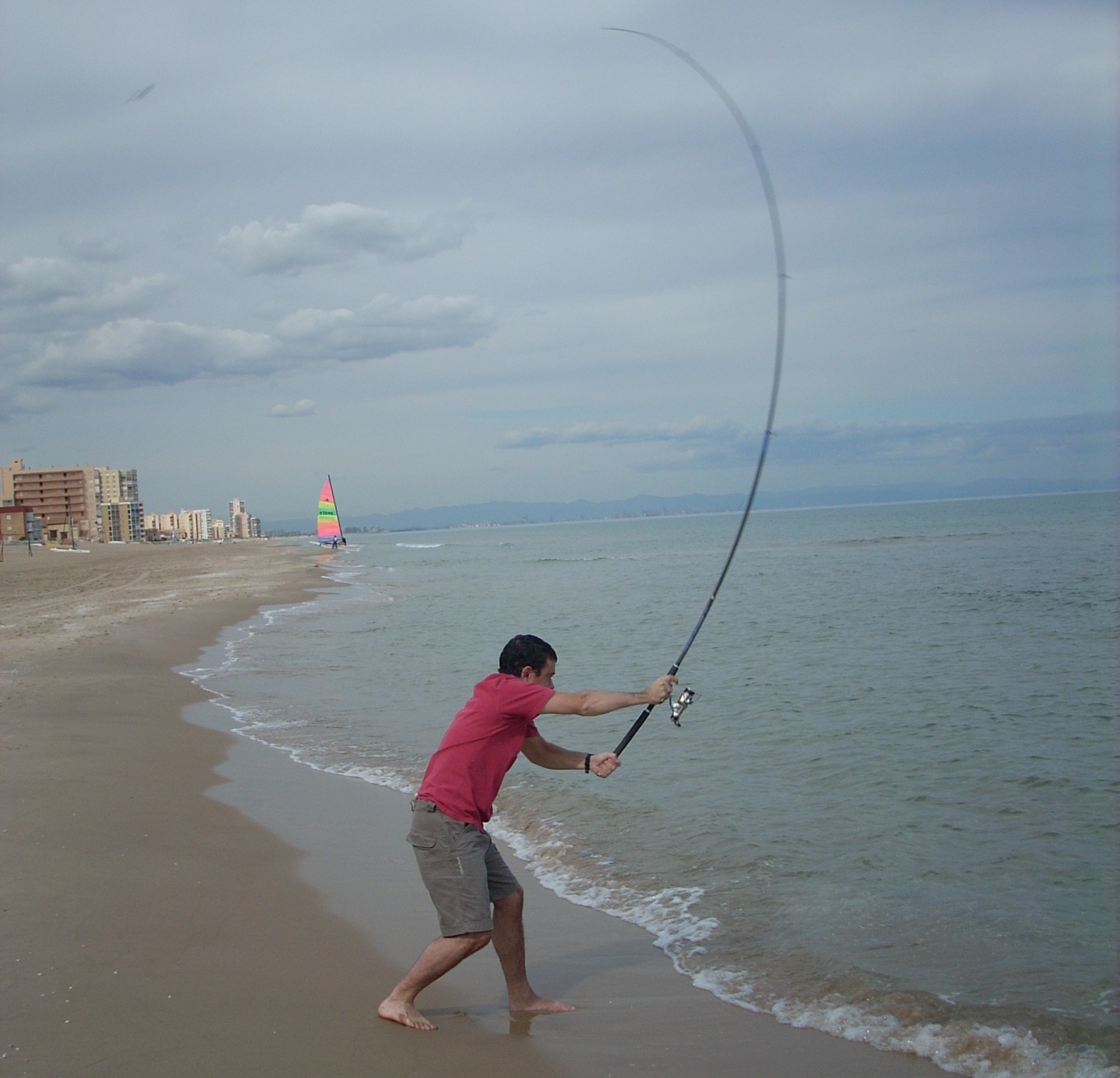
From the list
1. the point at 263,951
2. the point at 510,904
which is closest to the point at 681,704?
the point at 510,904

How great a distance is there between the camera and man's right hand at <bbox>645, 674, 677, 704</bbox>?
12.5 ft

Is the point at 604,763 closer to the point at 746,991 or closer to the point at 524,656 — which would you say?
the point at 524,656

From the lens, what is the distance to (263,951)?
4.41 metres

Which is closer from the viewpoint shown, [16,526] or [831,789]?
[831,789]

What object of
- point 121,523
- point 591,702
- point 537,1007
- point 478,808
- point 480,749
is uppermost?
point 121,523

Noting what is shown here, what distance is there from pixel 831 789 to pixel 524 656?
174 inches

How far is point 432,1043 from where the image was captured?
142 inches

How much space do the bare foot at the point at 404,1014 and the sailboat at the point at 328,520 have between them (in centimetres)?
6898

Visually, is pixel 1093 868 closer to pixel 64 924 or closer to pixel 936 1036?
pixel 936 1036

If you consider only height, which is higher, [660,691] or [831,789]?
[660,691]

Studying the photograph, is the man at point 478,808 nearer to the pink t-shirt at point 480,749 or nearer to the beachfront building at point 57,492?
the pink t-shirt at point 480,749

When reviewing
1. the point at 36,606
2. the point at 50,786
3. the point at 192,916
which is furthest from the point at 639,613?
the point at 192,916

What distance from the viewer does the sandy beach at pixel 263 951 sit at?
11.6 feet

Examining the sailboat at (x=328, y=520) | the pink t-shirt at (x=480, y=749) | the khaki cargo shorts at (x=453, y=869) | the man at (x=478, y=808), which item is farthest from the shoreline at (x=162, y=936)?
the sailboat at (x=328, y=520)
